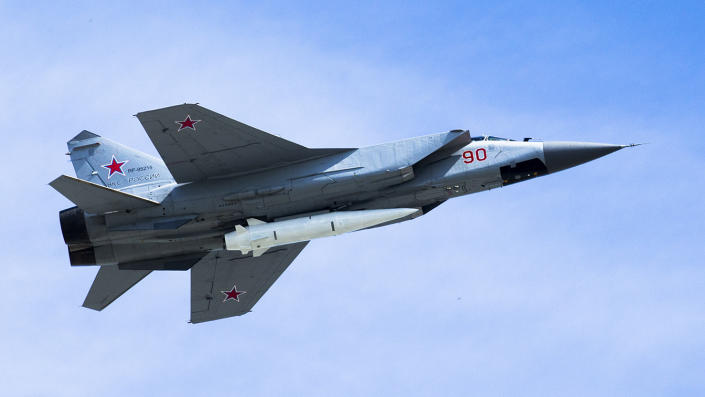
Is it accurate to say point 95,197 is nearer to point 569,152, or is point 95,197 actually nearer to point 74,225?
point 74,225

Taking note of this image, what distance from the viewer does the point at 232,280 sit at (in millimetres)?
32125

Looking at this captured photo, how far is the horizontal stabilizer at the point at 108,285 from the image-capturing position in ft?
102

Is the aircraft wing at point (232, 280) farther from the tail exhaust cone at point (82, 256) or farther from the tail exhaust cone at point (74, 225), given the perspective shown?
the tail exhaust cone at point (74, 225)

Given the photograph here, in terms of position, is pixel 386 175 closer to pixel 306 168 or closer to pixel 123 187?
pixel 306 168

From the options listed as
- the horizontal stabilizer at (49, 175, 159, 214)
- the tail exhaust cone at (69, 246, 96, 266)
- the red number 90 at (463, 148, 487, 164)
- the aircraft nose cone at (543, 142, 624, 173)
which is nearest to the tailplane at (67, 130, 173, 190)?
the horizontal stabilizer at (49, 175, 159, 214)

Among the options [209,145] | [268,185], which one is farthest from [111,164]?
[268,185]

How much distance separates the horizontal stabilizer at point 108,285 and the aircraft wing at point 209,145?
452 cm

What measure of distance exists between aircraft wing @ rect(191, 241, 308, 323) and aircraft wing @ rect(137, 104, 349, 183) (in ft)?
14.8

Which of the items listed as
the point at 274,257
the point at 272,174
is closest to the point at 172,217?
the point at 272,174

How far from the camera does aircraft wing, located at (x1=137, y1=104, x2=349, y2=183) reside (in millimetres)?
27031

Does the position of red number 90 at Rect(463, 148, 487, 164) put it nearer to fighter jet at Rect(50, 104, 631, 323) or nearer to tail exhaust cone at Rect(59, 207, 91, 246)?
fighter jet at Rect(50, 104, 631, 323)

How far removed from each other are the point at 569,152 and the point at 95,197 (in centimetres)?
1239

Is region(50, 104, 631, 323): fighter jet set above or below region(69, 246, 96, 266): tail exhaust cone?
above

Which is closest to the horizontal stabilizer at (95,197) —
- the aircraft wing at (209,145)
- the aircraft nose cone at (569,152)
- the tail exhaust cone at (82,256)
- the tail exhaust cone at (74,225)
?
the tail exhaust cone at (74,225)
